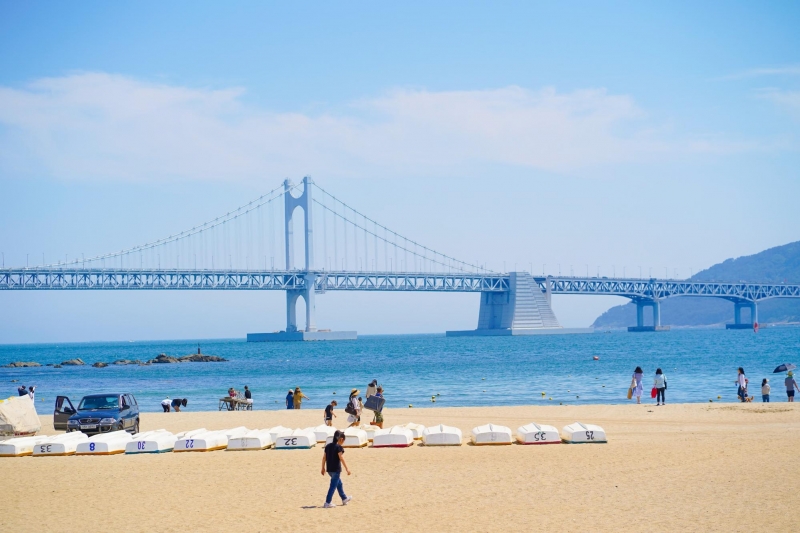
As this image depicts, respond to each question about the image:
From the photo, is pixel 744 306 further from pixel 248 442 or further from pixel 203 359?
pixel 248 442

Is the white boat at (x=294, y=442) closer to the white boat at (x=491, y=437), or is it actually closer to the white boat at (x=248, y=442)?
the white boat at (x=248, y=442)

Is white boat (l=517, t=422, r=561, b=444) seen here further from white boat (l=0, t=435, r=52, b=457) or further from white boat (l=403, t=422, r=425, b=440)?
white boat (l=0, t=435, r=52, b=457)

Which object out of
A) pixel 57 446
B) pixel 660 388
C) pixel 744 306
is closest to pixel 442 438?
pixel 57 446

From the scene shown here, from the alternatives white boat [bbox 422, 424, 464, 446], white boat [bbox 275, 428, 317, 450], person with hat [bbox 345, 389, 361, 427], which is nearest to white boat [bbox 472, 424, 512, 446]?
white boat [bbox 422, 424, 464, 446]

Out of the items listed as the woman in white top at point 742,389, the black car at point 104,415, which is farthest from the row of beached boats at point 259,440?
the woman in white top at point 742,389

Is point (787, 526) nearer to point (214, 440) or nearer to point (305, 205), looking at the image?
point (214, 440)

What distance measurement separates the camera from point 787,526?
357 inches

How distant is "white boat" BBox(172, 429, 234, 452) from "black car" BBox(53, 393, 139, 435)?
86.6 inches

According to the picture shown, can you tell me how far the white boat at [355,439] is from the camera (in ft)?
49.4

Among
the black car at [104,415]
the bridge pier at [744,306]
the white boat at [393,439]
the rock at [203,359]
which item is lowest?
the rock at [203,359]

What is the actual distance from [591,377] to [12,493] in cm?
2875

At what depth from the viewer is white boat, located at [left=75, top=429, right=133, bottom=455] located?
14898 mm

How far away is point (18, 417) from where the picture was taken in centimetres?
1716

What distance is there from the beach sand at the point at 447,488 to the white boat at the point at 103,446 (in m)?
0.36
